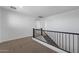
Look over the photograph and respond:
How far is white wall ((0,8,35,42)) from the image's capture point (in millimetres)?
4344

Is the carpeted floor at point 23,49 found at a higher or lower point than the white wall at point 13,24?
lower

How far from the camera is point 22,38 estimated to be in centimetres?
491

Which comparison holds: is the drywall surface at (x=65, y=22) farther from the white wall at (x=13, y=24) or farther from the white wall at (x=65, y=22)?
the white wall at (x=13, y=24)

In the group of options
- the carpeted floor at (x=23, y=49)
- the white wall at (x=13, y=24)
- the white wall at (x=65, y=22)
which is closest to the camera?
the carpeted floor at (x=23, y=49)

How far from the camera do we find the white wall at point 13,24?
4.34m

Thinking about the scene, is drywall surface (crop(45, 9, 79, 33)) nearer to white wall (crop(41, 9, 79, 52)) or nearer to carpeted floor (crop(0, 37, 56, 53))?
white wall (crop(41, 9, 79, 52))

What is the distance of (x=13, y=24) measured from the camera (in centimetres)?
465

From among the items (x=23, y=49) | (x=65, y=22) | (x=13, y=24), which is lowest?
(x=23, y=49)

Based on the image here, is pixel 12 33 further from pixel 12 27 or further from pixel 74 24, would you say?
pixel 74 24

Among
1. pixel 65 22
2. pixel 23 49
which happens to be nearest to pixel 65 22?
pixel 65 22

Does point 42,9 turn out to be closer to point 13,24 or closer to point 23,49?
point 13,24

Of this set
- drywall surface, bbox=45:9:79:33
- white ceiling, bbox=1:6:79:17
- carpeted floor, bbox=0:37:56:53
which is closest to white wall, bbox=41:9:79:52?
drywall surface, bbox=45:9:79:33

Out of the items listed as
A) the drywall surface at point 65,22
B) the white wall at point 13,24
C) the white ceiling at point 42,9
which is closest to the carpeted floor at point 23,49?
the white wall at point 13,24
